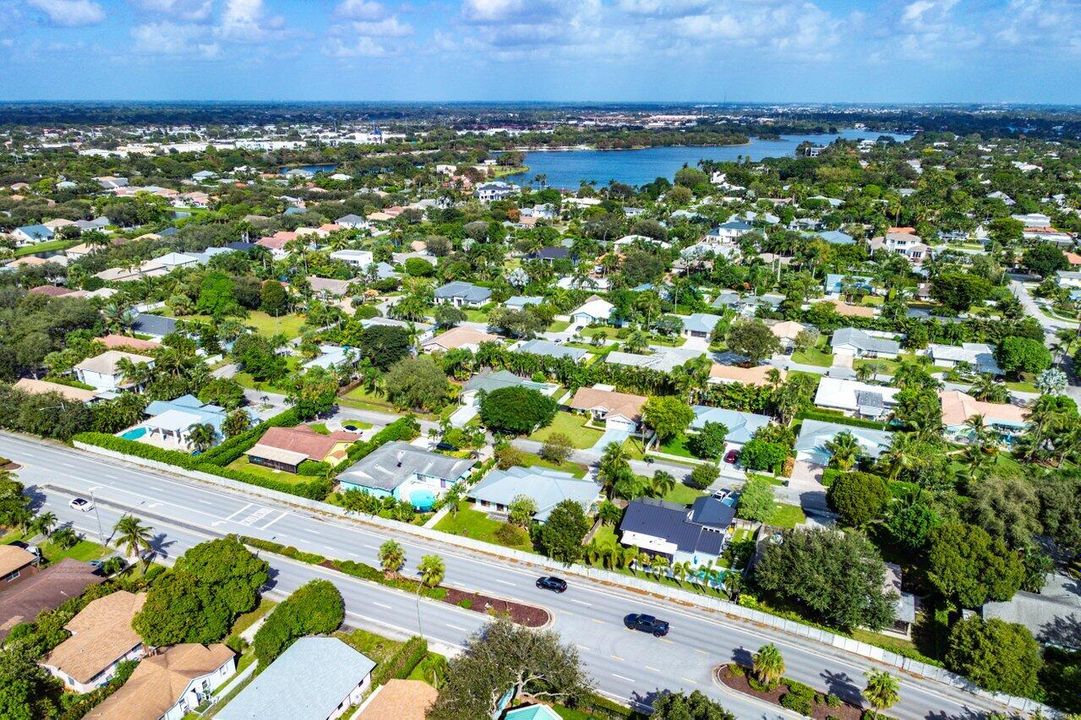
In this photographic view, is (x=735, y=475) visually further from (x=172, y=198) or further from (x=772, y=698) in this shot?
(x=172, y=198)

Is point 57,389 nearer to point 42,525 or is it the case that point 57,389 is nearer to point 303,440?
point 42,525

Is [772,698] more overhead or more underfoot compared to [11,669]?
more underfoot

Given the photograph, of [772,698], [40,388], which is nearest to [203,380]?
[40,388]

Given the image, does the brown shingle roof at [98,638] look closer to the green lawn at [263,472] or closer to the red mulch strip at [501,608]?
the red mulch strip at [501,608]

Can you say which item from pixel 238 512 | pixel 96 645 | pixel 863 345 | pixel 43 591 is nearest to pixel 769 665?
pixel 96 645

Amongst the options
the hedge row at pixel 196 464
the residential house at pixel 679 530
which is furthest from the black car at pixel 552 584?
the hedge row at pixel 196 464

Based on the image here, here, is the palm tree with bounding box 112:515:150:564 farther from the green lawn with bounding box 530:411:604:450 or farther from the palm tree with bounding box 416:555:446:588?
the green lawn with bounding box 530:411:604:450

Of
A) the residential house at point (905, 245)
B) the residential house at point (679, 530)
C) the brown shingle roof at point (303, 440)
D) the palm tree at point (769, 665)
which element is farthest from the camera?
the residential house at point (905, 245)
